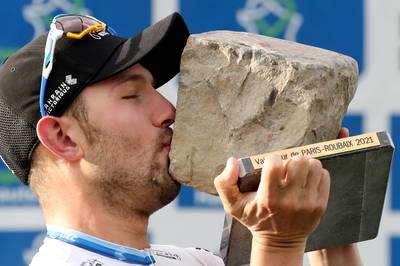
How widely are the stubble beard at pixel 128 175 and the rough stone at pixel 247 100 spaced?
1.4 inches

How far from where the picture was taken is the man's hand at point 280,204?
1865 mm

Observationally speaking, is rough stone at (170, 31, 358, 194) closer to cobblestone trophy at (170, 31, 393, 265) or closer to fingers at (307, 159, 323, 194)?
Result: cobblestone trophy at (170, 31, 393, 265)

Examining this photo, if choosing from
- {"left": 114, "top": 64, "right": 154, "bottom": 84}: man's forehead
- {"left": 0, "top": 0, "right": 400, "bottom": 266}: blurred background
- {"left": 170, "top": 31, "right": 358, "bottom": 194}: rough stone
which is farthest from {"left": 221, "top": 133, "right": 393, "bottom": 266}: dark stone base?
{"left": 0, "top": 0, "right": 400, "bottom": 266}: blurred background

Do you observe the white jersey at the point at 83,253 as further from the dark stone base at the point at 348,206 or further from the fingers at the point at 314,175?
the fingers at the point at 314,175

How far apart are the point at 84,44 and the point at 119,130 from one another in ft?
0.67

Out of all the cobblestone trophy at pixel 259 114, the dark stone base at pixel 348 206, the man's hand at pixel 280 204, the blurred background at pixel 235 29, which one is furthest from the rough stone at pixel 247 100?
the blurred background at pixel 235 29

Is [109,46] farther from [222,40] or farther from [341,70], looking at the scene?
[341,70]

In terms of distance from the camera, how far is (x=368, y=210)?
7.18 ft

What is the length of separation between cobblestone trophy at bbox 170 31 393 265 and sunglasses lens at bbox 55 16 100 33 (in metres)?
0.22

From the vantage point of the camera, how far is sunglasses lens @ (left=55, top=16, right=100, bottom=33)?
2.23 m

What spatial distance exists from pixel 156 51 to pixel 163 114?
0.14m

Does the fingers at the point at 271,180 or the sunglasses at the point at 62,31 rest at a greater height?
the sunglasses at the point at 62,31

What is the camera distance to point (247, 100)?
216 centimetres

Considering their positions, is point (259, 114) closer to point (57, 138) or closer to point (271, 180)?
point (271, 180)
